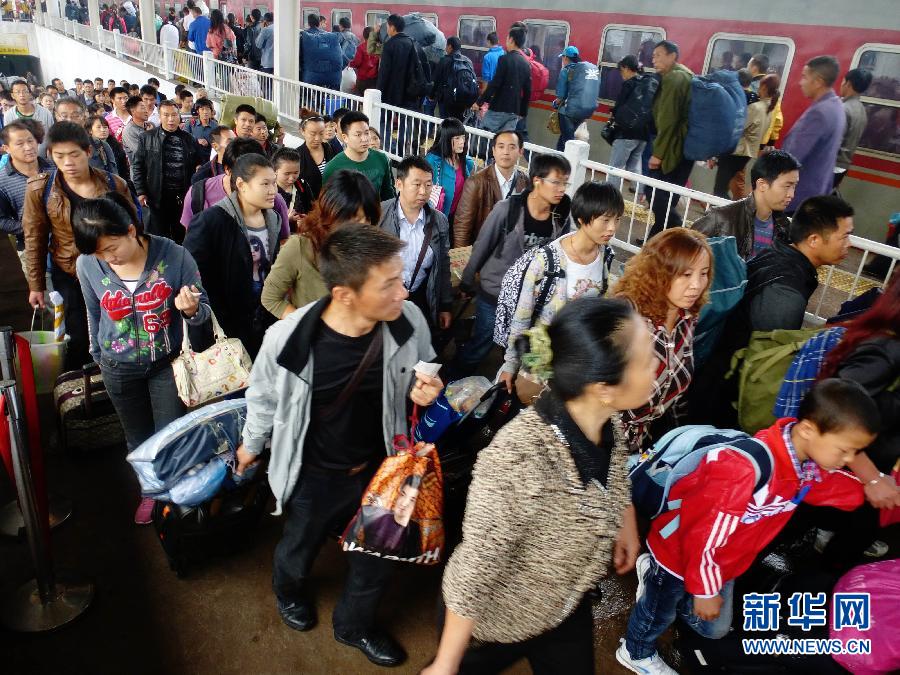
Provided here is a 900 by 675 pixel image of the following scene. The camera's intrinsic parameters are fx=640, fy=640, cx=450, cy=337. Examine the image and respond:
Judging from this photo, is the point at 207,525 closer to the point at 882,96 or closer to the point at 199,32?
the point at 882,96

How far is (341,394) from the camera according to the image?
231 centimetres

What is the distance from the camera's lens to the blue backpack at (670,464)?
7.96 feet

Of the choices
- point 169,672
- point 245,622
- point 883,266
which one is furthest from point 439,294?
point 883,266

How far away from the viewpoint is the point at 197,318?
2969mm

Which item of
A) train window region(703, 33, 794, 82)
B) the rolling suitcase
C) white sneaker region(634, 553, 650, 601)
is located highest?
train window region(703, 33, 794, 82)

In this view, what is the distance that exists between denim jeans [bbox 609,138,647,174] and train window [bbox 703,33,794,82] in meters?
1.58

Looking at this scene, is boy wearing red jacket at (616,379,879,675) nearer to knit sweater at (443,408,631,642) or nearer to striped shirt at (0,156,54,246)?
knit sweater at (443,408,631,642)

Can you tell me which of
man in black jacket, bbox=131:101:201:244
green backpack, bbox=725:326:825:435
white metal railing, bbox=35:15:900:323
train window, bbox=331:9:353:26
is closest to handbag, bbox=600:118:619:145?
white metal railing, bbox=35:15:900:323

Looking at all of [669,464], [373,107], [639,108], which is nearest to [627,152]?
[639,108]

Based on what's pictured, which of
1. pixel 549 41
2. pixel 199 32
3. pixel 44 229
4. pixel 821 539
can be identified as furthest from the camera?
pixel 199 32

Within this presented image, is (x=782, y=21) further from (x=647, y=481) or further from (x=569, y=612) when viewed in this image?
(x=569, y=612)

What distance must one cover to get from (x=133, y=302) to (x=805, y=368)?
119 inches

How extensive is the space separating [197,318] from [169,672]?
4.92ft

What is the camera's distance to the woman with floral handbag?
278 cm
